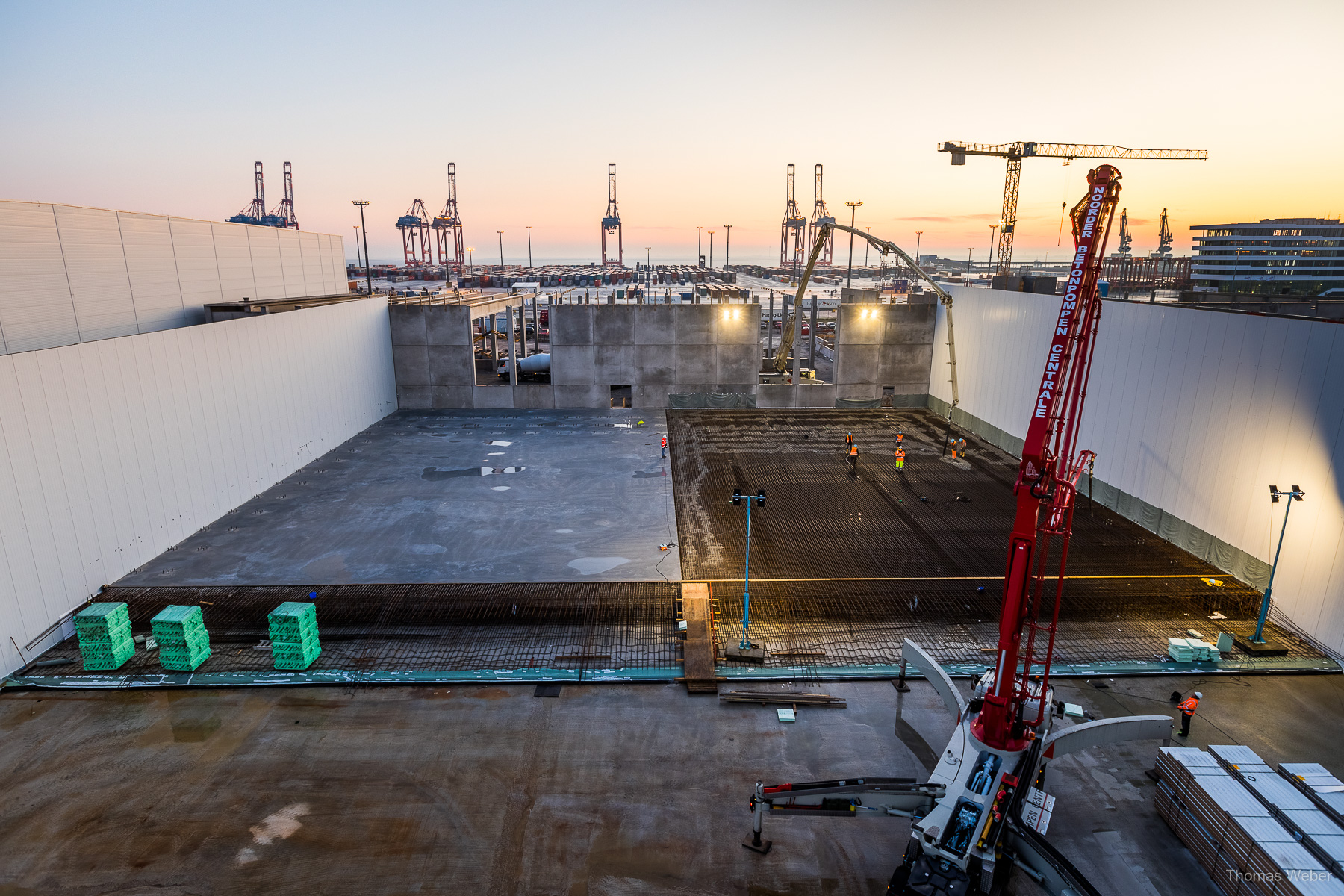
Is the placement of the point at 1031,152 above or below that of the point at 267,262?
above

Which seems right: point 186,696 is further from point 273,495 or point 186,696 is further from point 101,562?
point 273,495

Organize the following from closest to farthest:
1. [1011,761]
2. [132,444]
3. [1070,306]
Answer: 1. [1070,306]
2. [1011,761]
3. [132,444]

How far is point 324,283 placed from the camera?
35500 millimetres

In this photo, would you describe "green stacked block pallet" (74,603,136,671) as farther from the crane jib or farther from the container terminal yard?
the crane jib

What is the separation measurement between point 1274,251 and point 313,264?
172 feet

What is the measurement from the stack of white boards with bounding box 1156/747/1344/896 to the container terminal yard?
0.06 m

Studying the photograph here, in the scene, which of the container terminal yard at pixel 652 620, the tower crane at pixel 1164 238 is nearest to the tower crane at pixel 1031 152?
the tower crane at pixel 1164 238

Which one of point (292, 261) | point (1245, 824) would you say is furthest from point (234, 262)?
point (1245, 824)

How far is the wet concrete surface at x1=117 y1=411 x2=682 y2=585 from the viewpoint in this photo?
18172mm

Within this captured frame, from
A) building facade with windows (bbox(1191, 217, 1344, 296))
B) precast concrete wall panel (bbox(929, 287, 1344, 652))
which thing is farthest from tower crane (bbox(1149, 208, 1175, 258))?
precast concrete wall panel (bbox(929, 287, 1344, 652))

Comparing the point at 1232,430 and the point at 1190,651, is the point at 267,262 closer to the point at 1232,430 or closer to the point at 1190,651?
the point at 1190,651

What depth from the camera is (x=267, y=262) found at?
30047mm

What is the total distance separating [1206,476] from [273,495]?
28.4 meters

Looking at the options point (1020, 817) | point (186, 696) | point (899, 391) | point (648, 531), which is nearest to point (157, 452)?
point (186, 696)
